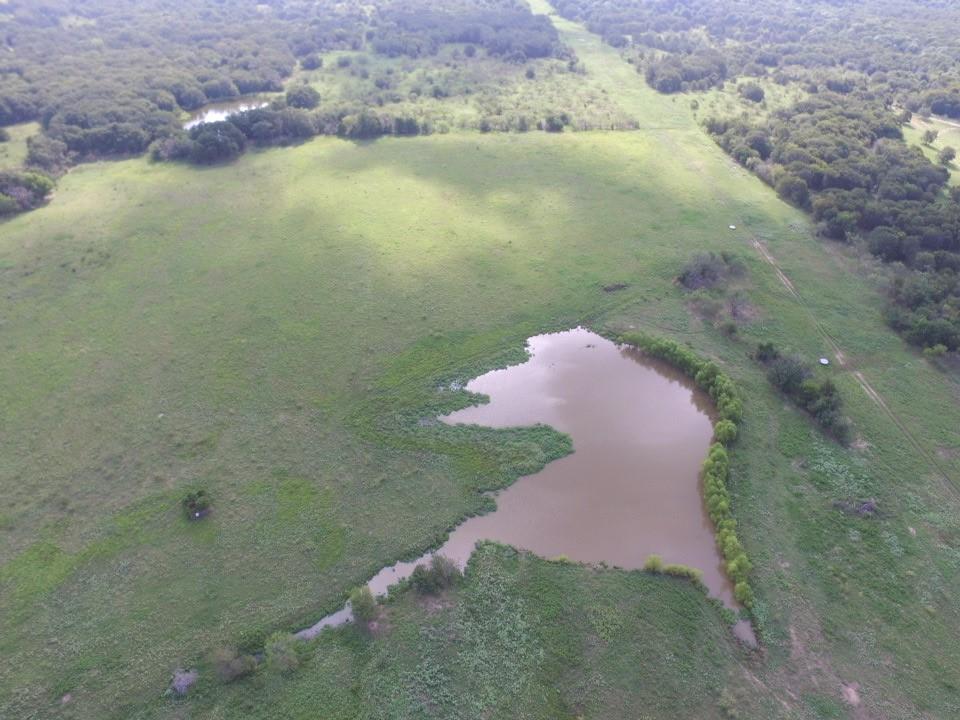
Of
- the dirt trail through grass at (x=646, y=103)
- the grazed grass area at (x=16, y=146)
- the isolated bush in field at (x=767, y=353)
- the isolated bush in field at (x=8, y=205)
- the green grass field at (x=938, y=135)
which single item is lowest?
the grazed grass area at (x=16, y=146)

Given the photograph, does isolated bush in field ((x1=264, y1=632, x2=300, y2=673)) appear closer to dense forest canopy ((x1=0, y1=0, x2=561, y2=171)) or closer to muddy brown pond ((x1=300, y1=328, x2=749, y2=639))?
muddy brown pond ((x1=300, y1=328, x2=749, y2=639))

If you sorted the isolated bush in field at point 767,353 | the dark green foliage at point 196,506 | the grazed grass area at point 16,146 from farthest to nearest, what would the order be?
the grazed grass area at point 16,146 < the isolated bush in field at point 767,353 < the dark green foliage at point 196,506

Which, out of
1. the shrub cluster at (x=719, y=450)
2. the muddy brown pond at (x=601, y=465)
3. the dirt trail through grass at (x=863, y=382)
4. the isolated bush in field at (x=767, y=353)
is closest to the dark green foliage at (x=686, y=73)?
the dirt trail through grass at (x=863, y=382)

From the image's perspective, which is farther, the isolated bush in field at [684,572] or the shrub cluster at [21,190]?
the shrub cluster at [21,190]

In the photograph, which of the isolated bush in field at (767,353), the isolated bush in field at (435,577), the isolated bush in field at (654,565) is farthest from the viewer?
the isolated bush in field at (767,353)

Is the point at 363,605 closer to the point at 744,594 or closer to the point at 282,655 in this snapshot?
the point at 282,655

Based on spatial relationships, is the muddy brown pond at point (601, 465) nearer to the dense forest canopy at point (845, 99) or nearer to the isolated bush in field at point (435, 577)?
the isolated bush in field at point (435, 577)

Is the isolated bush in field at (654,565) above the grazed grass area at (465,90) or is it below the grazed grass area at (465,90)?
above

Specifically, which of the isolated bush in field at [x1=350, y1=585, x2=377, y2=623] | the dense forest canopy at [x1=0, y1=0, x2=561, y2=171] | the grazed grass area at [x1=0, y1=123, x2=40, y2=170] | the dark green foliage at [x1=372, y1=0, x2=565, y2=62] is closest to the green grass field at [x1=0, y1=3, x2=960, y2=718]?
the isolated bush in field at [x1=350, y1=585, x2=377, y2=623]

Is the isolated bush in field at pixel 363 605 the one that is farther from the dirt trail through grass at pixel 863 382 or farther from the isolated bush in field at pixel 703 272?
the isolated bush in field at pixel 703 272
